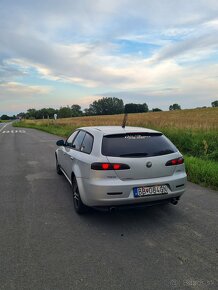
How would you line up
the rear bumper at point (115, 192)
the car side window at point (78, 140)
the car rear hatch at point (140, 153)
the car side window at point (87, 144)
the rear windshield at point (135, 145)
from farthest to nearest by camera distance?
the car side window at point (78, 140) < the car side window at point (87, 144) < the rear windshield at point (135, 145) < the car rear hatch at point (140, 153) < the rear bumper at point (115, 192)

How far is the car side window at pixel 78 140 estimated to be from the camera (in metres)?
6.04

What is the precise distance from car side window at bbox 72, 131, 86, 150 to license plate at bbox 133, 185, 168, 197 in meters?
1.80

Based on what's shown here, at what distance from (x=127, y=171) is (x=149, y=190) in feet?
1.47

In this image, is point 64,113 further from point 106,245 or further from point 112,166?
point 106,245

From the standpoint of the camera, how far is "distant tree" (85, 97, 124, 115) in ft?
456

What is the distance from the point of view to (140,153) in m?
4.85

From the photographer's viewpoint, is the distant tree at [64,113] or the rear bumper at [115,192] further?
the distant tree at [64,113]

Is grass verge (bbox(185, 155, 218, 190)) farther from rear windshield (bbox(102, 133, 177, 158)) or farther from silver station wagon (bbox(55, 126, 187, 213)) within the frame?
rear windshield (bbox(102, 133, 177, 158))

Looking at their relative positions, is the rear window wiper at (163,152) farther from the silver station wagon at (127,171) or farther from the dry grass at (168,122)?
the dry grass at (168,122)

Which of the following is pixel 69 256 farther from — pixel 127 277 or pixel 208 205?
pixel 208 205

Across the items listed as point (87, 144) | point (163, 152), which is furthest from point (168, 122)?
point (163, 152)

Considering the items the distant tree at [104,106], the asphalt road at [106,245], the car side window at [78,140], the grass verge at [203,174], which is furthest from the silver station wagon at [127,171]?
the distant tree at [104,106]

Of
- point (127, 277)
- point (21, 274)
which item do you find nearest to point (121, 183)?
point (127, 277)

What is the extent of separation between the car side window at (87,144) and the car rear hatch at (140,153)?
35 centimetres
